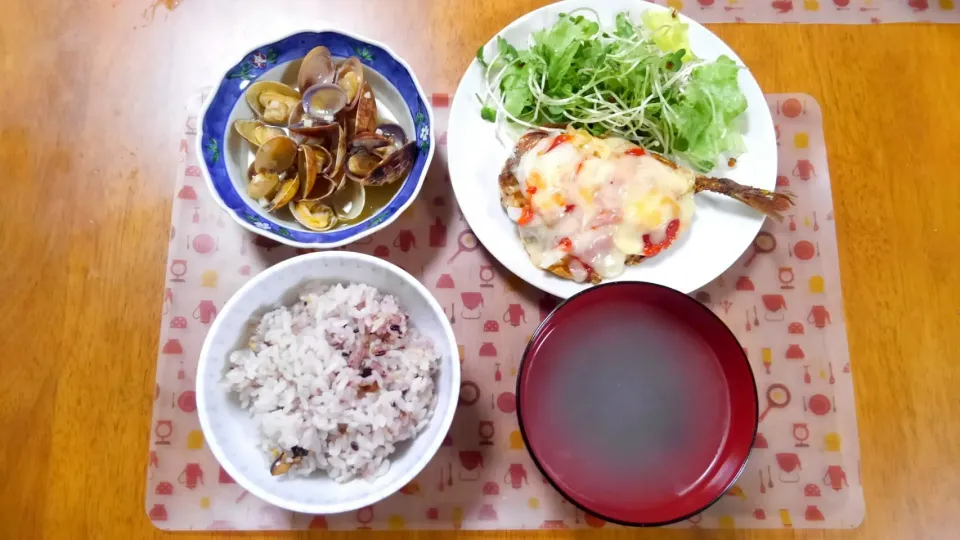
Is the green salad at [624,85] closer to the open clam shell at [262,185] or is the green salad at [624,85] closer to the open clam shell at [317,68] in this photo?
the open clam shell at [317,68]

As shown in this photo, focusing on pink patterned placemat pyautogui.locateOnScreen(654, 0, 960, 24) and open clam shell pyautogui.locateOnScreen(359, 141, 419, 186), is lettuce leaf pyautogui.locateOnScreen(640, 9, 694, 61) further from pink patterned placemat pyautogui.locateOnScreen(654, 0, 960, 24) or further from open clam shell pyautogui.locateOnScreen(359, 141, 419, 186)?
open clam shell pyautogui.locateOnScreen(359, 141, 419, 186)

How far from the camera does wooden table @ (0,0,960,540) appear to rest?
1.40 meters

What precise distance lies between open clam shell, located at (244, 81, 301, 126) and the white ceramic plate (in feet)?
1.19

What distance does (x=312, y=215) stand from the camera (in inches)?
54.4

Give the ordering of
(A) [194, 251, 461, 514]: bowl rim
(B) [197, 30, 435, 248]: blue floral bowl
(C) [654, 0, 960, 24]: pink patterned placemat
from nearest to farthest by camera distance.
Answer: (A) [194, 251, 461, 514]: bowl rim → (B) [197, 30, 435, 248]: blue floral bowl → (C) [654, 0, 960, 24]: pink patterned placemat

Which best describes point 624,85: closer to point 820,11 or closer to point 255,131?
point 820,11

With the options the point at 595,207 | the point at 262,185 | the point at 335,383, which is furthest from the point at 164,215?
the point at 595,207

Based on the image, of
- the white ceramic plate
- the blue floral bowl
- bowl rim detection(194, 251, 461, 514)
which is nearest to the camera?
bowl rim detection(194, 251, 461, 514)

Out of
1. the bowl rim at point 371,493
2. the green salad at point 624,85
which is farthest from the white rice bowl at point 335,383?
the green salad at point 624,85

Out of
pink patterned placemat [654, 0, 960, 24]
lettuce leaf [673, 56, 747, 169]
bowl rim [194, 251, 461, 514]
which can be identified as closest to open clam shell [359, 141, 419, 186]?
bowl rim [194, 251, 461, 514]

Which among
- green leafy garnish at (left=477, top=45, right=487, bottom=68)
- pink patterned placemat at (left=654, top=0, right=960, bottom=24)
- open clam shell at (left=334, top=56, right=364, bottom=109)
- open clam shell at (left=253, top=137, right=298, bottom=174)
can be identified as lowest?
open clam shell at (left=253, top=137, right=298, bottom=174)

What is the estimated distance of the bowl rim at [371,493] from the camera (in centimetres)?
111

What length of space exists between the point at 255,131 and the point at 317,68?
195 mm

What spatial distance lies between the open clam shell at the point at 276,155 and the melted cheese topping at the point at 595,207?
1.66ft
